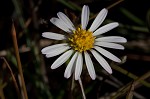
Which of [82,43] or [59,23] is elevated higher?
[59,23]

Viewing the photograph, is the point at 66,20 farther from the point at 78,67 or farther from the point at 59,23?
the point at 78,67

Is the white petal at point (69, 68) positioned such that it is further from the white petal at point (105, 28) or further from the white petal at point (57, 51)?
the white petal at point (105, 28)

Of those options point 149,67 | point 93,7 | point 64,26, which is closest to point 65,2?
point 93,7

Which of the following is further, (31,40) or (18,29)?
(18,29)

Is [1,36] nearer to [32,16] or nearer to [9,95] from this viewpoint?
[32,16]

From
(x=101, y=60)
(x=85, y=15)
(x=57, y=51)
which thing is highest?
(x=85, y=15)

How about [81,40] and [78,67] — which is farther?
[81,40]

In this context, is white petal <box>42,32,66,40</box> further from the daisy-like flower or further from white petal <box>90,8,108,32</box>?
white petal <box>90,8,108,32</box>

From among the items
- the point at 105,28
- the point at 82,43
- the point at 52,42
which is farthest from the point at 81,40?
the point at 52,42

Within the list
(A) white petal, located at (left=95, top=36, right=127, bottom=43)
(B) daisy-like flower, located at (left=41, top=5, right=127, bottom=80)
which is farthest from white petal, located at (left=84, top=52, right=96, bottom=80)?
(A) white petal, located at (left=95, top=36, right=127, bottom=43)
